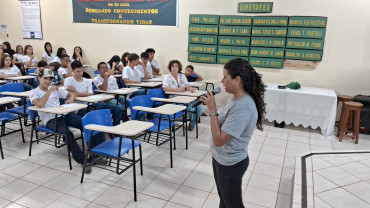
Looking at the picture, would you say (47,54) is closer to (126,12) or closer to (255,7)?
(126,12)

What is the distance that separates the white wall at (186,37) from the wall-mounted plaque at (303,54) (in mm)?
132

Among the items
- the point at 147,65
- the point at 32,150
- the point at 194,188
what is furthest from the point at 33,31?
the point at 194,188

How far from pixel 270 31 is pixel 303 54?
732 millimetres

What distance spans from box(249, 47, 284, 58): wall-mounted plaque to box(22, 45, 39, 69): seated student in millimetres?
5214

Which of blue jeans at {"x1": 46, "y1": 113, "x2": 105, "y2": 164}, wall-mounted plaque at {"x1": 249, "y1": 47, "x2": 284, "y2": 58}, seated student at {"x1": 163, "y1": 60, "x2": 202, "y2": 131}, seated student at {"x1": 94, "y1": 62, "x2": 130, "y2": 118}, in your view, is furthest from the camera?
wall-mounted plaque at {"x1": 249, "y1": 47, "x2": 284, "y2": 58}

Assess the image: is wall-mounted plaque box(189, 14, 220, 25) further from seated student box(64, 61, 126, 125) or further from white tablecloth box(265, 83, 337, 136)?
seated student box(64, 61, 126, 125)

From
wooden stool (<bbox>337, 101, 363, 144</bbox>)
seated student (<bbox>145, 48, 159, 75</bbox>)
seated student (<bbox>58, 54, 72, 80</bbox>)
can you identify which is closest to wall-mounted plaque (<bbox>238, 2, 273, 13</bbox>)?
seated student (<bbox>145, 48, 159, 75</bbox>)

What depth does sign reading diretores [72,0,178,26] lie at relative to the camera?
5.87 meters

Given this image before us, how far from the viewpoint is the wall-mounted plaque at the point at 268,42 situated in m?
5.09

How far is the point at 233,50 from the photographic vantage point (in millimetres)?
5484

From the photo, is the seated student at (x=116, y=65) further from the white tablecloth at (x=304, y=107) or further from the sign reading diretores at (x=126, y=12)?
the white tablecloth at (x=304, y=107)

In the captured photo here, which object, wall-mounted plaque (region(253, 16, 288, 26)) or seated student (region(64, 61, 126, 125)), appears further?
wall-mounted plaque (region(253, 16, 288, 26))

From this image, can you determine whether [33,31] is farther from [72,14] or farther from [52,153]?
[52,153]

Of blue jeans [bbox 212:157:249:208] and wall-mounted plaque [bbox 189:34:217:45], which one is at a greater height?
wall-mounted plaque [bbox 189:34:217:45]
